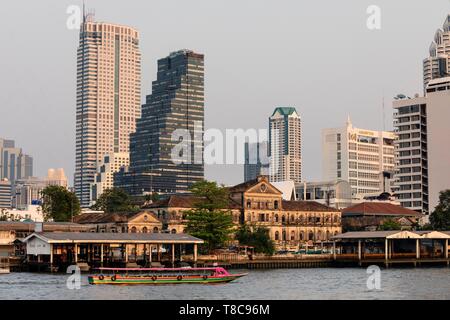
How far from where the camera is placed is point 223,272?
108 m

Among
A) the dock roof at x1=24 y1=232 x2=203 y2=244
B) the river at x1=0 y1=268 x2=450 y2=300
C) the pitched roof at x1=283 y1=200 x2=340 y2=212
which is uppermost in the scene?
the pitched roof at x1=283 y1=200 x2=340 y2=212

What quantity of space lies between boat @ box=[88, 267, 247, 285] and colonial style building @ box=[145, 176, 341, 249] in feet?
222

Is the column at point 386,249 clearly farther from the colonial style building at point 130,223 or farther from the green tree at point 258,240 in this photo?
the colonial style building at point 130,223

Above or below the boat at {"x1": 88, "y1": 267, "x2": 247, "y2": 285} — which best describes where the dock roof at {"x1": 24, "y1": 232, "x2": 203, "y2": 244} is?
above

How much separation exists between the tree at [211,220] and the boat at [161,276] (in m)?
41.4

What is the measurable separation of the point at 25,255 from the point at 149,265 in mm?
24682

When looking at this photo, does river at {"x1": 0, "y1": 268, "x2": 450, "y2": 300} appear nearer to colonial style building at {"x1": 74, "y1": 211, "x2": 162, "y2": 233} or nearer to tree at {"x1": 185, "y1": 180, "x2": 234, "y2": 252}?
tree at {"x1": 185, "y1": 180, "x2": 234, "y2": 252}

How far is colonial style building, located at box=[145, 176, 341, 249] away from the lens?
585 ft

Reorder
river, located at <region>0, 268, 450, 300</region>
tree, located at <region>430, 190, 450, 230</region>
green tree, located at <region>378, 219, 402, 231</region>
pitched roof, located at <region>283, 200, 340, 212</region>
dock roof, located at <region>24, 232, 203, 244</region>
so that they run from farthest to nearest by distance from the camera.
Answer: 1. pitched roof, located at <region>283, 200, 340, 212</region>
2. tree, located at <region>430, 190, 450, 230</region>
3. green tree, located at <region>378, 219, 402, 231</region>
4. dock roof, located at <region>24, 232, 203, 244</region>
5. river, located at <region>0, 268, 450, 300</region>

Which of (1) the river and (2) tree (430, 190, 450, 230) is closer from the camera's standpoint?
(1) the river

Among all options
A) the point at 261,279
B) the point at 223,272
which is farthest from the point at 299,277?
the point at 223,272

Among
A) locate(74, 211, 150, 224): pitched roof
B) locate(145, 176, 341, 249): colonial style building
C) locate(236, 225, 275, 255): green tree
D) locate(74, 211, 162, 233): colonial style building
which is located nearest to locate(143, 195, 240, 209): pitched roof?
locate(145, 176, 341, 249): colonial style building

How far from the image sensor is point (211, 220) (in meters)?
152
